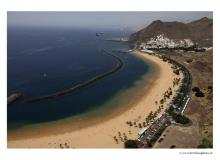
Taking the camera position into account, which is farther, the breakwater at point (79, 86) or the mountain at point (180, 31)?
the mountain at point (180, 31)

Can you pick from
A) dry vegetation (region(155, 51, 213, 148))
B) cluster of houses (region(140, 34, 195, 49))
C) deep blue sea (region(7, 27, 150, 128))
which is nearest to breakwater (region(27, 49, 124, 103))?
deep blue sea (region(7, 27, 150, 128))

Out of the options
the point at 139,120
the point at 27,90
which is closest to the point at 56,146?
the point at 139,120

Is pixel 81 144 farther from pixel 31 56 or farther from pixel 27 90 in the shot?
pixel 31 56

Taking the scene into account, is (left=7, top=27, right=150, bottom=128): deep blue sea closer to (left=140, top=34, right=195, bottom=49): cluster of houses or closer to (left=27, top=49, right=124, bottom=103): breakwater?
(left=27, top=49, right=124, bottom=103): breakwater

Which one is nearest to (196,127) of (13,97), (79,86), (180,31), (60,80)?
(79,86)

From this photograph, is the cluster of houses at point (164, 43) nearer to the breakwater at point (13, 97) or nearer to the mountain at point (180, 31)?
the mountain at point (180, 31)

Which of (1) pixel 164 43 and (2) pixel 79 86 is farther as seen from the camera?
(1) pixel 164 43

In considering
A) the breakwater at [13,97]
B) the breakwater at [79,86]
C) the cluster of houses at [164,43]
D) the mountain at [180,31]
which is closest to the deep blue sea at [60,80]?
the breakwater at [13,97]

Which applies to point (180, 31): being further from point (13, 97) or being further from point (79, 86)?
point (13, 97)
